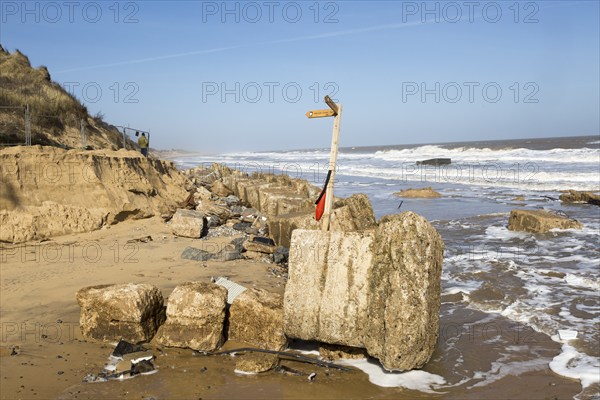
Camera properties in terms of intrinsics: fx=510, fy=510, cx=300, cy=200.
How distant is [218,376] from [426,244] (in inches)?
88.6

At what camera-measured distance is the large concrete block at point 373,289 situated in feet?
14.6

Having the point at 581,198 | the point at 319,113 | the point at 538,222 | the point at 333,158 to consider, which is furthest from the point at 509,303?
the point at 581,198

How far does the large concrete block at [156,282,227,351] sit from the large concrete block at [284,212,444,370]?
0.82 metres

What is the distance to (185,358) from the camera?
5.07m

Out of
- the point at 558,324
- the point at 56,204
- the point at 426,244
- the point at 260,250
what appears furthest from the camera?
the point at 56,204

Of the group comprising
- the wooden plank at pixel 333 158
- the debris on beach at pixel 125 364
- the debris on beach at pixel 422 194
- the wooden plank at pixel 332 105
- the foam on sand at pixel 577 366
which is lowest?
the foam on sand at pixel 577 366

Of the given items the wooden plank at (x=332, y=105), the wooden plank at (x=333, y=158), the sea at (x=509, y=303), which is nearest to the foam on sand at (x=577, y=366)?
the sea at (x=509, y=303)

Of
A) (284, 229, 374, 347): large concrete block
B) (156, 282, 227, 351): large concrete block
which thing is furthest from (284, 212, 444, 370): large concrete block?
(156, 282, 227, 351): large concrete block

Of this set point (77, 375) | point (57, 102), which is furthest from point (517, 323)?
point (57, 102)

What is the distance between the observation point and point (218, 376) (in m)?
4.71

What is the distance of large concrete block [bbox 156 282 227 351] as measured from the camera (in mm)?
5242

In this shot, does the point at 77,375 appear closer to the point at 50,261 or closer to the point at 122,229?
the point at 50,261

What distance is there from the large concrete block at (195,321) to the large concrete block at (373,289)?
0.82 m

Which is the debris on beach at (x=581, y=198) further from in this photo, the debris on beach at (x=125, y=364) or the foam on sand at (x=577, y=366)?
the debris on beach at (x=125, y=364)
